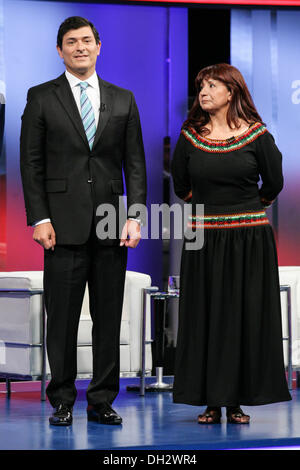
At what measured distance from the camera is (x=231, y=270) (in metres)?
3.67

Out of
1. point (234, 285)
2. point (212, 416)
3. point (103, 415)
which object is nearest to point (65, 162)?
point (234, 285)

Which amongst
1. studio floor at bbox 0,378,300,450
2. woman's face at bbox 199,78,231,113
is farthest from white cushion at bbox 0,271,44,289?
woman's face at bbox 199,78,231,113

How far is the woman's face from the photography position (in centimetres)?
364

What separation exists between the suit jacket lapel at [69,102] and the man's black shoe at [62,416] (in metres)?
1.19

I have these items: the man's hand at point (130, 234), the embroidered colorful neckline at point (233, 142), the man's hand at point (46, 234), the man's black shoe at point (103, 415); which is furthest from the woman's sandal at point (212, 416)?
the embroidered colorful neckline at point (233, 142)

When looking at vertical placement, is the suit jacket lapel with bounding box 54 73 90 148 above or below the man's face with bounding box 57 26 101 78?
below

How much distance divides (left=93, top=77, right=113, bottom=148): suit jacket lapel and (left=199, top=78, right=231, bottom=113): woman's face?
417 mm

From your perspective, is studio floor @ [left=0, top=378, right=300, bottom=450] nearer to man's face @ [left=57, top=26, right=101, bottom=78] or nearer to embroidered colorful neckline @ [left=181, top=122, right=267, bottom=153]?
embroidered colorful neckline @ [left=181, top=122, right=267, bottom=153]

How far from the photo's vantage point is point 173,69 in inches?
261

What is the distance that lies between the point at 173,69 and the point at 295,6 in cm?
108

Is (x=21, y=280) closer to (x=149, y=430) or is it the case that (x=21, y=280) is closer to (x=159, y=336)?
(x=159, y=336)

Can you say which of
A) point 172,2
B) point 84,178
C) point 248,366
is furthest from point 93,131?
point 172,2

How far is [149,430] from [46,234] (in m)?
0.97
